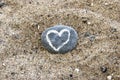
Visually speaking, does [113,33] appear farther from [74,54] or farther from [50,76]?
[50,76]

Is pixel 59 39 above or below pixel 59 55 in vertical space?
above

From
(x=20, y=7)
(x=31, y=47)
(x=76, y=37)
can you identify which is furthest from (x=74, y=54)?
(x=20, y=7)

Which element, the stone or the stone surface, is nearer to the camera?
the stone surface

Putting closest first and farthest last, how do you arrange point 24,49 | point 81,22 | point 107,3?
point 24,49 < point 81,22 < point 107,3

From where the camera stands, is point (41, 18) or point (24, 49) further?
point (41, 18)

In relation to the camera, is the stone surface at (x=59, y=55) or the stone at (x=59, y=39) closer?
the stone surface at (x=59, y=55)

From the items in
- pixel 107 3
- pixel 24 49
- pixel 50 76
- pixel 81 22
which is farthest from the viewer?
pixel 107 3

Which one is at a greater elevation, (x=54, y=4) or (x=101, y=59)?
(x=54, y=4)
